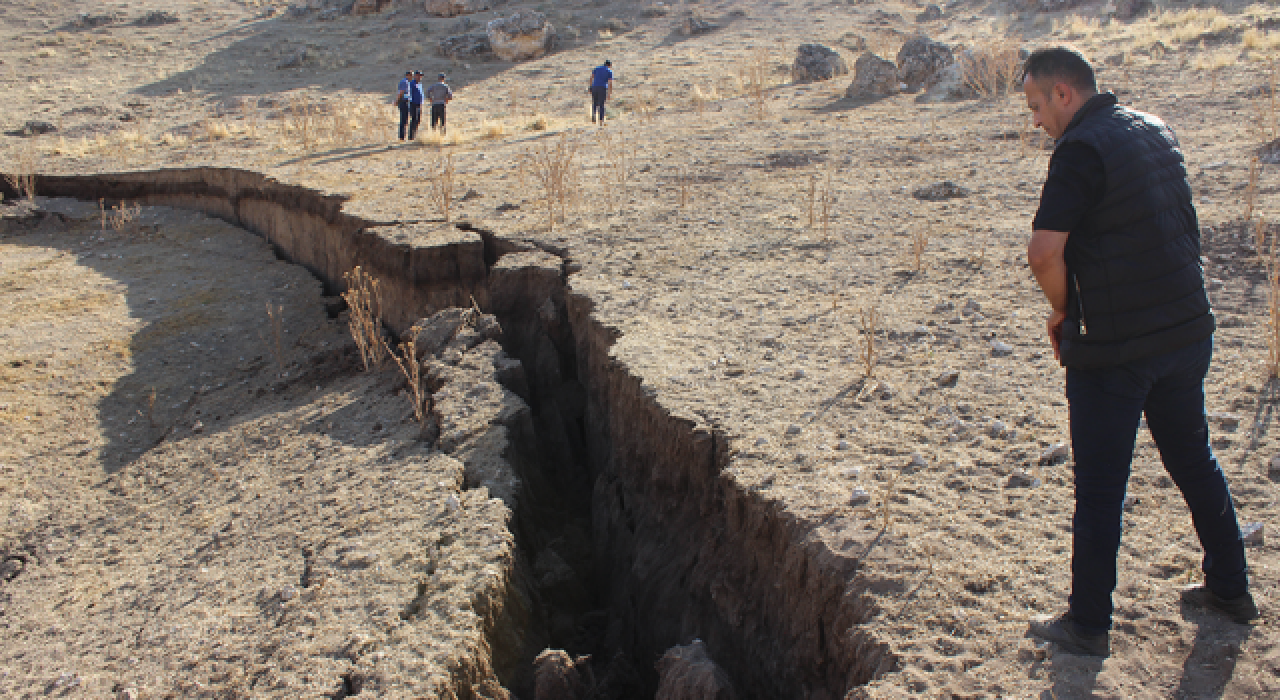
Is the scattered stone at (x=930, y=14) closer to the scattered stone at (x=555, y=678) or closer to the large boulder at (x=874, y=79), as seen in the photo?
the large boulder at (x=874, y=79)

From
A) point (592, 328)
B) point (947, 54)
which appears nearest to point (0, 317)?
point (592, 328)

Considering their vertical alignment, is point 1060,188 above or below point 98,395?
above

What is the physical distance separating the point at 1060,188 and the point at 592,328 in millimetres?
3075

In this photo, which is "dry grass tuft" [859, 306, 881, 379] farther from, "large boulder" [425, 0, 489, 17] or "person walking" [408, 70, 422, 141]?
"large boulder" [425, 0, 489, 17]

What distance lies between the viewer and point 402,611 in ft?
9.85

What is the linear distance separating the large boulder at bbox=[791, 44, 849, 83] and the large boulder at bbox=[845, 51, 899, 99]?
8.03 ft

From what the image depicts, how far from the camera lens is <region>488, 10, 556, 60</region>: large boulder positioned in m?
21.7

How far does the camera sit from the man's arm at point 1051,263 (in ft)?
6.95

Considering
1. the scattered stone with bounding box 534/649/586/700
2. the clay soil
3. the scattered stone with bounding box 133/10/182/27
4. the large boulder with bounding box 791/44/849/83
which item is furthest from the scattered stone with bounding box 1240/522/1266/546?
the scattered stone with bounding box 133/10/182/27

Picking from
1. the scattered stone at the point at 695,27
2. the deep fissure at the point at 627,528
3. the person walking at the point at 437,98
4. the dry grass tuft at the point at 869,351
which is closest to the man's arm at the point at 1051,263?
the deep fissure at the point at 627,528

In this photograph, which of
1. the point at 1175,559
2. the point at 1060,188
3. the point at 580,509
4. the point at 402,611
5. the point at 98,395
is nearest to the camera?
the point at 1060,188

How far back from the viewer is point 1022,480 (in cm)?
303

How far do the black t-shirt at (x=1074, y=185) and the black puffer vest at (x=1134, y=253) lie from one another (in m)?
0.02

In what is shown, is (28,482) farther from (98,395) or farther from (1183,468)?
(1183,468)
